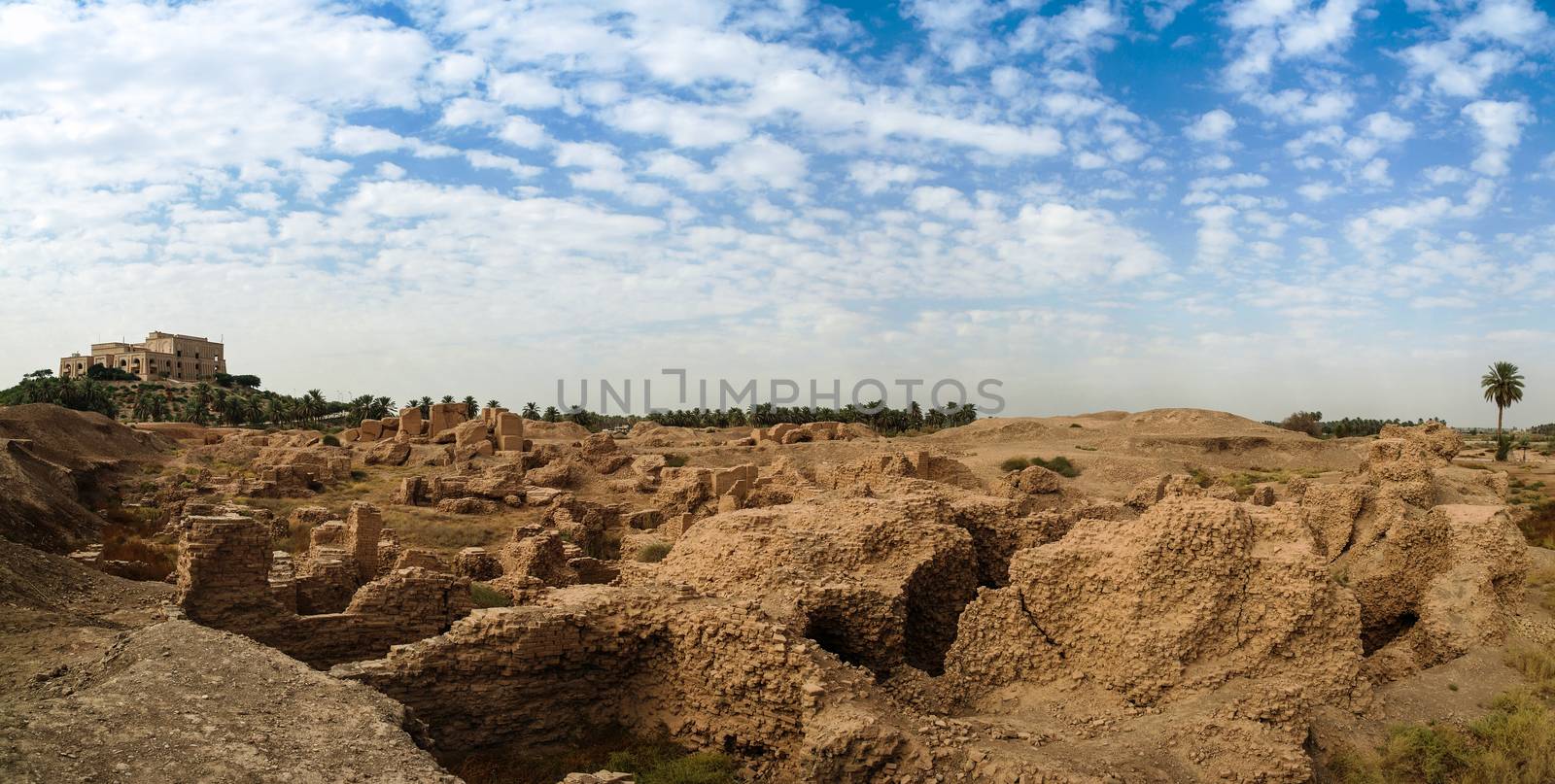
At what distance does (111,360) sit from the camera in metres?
93.8

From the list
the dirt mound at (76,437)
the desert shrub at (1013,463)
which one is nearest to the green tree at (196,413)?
the dirt mound at (76,437)

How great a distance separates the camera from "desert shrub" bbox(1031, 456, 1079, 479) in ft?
125

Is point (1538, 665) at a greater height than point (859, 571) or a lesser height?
lesser

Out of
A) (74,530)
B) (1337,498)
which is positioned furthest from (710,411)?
(1337,498)

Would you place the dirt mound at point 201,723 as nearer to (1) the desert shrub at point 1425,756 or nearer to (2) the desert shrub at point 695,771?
(2) the desert shrub at point 695,771

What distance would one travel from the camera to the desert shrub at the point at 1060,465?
38.0m

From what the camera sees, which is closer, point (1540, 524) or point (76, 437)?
point (1540, 524)

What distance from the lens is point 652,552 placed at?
1662cm

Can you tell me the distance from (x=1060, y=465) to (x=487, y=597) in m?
31.7

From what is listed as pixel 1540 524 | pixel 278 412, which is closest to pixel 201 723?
pixel 1540 524

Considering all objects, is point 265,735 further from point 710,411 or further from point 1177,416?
point 710,411

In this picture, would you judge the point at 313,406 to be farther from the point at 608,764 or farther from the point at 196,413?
the point at 608,764

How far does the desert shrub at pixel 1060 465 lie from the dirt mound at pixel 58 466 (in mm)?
32687

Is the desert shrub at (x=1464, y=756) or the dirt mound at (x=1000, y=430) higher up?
the dirt mound at (x=1000, y=430)
